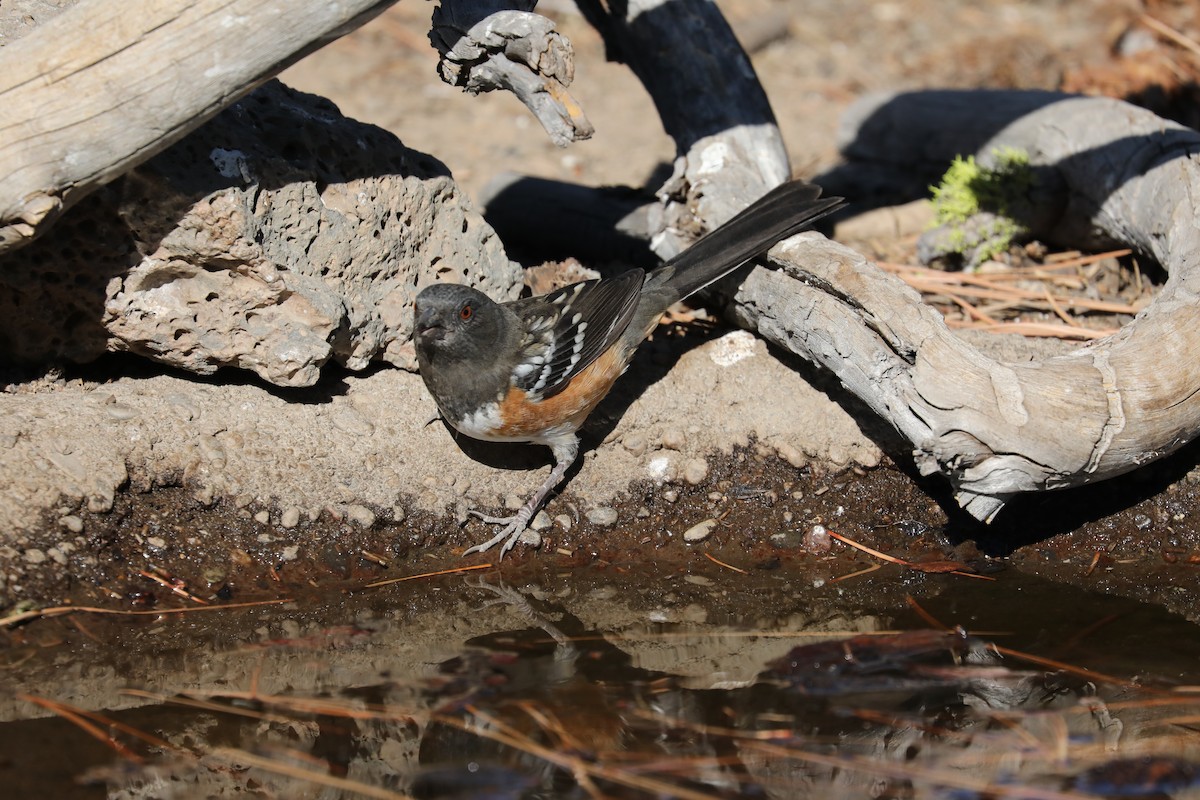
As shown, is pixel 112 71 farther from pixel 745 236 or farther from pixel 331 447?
pixel 745 236

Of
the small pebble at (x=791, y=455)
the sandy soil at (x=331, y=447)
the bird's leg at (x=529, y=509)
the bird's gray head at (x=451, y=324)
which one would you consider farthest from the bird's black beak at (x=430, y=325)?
the small pebble at (x=791, y=455)

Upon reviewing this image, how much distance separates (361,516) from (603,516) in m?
0.93

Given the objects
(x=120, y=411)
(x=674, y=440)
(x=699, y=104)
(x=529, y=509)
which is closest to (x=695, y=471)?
(x=674, y=440)

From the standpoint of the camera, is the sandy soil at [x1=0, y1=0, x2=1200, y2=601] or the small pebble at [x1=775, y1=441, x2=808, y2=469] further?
the small pebble at [x1=775, y1=441, x2=808, y2=469]

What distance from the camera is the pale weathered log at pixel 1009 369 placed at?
3.69 metres

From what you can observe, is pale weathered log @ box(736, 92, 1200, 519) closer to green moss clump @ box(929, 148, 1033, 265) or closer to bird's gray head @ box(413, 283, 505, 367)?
green moss clump @ box(929, 148, 1033, 265)

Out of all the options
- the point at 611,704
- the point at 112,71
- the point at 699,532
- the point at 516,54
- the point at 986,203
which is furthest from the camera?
the point at 986,203

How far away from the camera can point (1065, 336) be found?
5008 millimetres

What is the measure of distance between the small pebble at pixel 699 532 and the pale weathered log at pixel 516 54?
5.12 ft

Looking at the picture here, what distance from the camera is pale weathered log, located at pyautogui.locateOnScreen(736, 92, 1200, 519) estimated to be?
3.69m

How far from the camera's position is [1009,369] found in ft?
12.3

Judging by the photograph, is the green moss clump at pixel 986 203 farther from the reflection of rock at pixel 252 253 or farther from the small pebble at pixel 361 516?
the small pebble at pixel 361 516

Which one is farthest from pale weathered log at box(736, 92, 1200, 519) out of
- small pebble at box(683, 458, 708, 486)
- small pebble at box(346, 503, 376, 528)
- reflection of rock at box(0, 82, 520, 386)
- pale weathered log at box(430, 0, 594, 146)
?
small pebble at box(346, 503, 376, 528)

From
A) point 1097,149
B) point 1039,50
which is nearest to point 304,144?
point 1097,149
